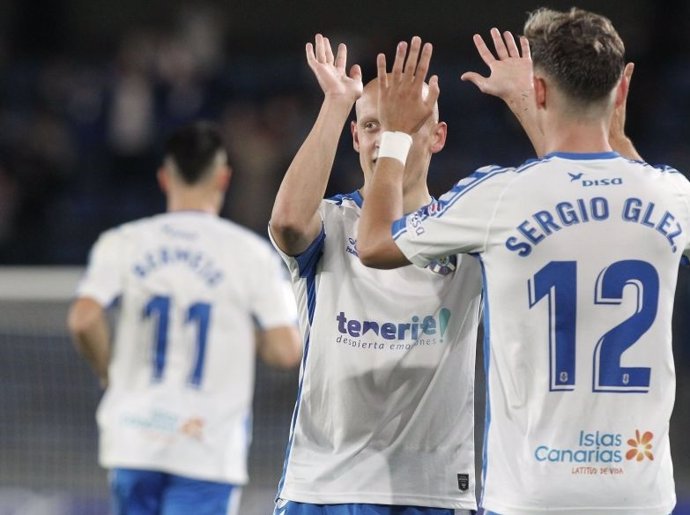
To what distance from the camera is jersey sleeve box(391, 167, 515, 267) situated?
351cm

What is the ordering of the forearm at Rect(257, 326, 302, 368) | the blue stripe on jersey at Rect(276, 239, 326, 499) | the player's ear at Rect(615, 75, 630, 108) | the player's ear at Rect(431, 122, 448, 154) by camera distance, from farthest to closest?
1. the forearm at Rect(257, 326, 302, 368)
2. the player's ear at Rect(431, 122, 448, 154)
3. the blue stripe on jersey at Rect(276, 239, 326, 499)
4. the player's ear at Rect(615, 75, 630, 108)

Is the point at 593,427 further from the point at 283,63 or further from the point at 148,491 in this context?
the point at 283,63

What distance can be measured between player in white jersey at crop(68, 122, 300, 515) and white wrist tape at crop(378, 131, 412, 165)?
244 centimetres

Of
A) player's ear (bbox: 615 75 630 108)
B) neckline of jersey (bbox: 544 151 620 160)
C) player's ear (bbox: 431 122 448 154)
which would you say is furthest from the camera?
player's ear (bbox: 431 122 448 154)

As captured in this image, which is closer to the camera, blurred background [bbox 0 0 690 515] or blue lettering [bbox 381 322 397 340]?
blue lettering [bbox 381 322 397 340]

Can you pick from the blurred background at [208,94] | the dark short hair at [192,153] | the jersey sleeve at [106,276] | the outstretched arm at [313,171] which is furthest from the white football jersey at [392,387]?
the blurred background at [208,94]

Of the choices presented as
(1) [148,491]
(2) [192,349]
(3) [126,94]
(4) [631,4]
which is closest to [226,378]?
(2) [192,349]

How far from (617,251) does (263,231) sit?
31.9ft

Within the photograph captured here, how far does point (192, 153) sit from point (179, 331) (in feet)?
3.00

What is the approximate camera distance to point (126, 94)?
14469 mm

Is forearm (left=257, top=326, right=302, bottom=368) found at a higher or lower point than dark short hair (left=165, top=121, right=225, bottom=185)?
lower

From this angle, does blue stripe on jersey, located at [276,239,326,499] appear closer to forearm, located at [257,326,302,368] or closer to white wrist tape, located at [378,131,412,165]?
white wrist tape, located at [378,131,412,165]

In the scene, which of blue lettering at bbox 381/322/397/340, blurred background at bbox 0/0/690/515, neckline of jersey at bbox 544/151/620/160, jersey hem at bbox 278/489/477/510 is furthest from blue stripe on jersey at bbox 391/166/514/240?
blurred background at bbox 0/0/690/515

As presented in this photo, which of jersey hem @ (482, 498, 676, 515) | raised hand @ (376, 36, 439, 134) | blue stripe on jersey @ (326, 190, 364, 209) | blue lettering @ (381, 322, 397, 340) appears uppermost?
raised hand @ (376, 36, 439, 134)
